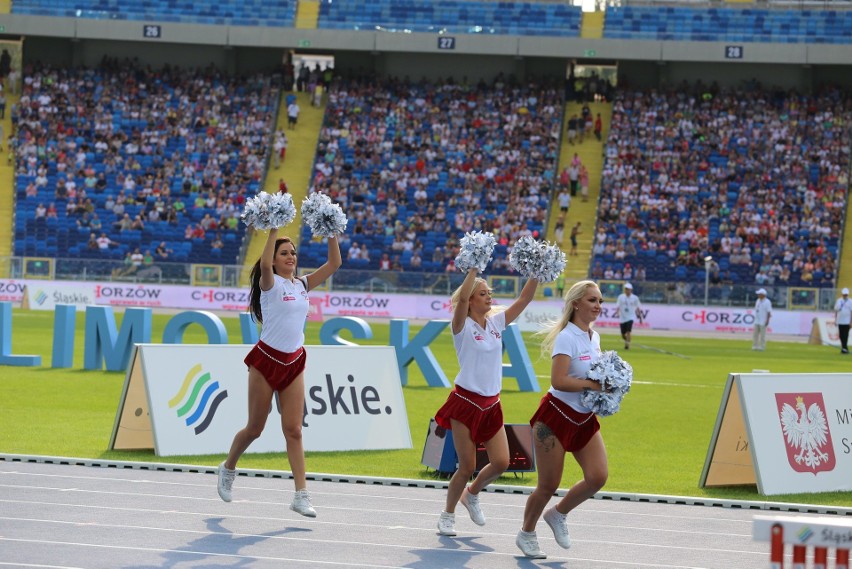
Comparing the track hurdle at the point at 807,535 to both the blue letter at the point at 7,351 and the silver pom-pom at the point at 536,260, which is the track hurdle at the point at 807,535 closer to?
the silver pom-pom at the point at 536,260

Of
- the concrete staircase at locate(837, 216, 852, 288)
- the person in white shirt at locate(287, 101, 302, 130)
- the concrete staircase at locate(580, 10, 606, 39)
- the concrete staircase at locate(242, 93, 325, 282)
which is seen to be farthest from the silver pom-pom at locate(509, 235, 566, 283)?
the concrete staircase at locate(580, 10, 606, 39)

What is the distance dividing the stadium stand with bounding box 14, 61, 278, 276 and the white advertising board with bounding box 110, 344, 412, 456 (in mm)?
29728

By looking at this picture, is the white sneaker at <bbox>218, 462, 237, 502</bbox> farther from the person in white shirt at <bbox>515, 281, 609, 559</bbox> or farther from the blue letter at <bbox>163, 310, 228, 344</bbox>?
the blue letter at <bbox>163, 310, 228, 344</bbox>

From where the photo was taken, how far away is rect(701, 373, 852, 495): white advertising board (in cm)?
1115

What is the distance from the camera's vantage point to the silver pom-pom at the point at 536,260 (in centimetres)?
845

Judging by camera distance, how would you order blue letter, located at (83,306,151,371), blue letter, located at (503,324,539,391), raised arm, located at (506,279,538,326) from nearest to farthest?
raised arm, located at (506,279,538,326) < blue letter, located at (83,306,151,371) < blue letter, located at (503,324,539,391)

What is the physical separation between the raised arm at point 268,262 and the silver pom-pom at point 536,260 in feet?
5.31

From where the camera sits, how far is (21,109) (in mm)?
48312

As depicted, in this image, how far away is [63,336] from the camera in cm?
2141

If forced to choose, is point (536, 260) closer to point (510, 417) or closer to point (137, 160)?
point (510, 417)

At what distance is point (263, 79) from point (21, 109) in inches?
343

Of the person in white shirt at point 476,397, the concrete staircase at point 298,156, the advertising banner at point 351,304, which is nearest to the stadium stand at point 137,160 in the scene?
the concrete staircase at point 298,156

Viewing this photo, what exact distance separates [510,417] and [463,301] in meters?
A: 8.18

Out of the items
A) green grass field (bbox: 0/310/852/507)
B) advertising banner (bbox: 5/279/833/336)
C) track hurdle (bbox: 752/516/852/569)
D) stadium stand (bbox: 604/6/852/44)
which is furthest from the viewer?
stadium stand (bbox: 604/6/852/44)
